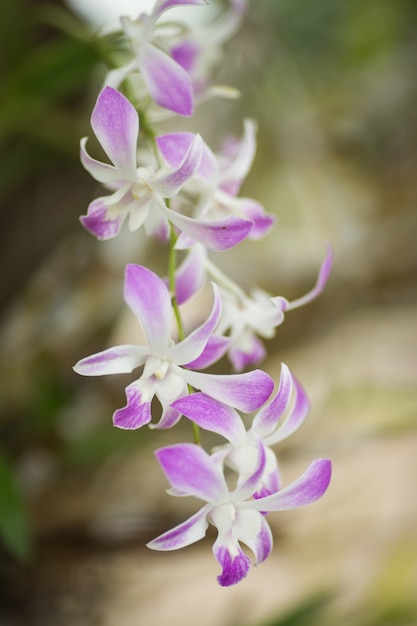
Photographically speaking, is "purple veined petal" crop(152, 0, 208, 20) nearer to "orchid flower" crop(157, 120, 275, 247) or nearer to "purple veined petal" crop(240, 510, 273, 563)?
"orchid flower" crop(157, 120, 275, 247)

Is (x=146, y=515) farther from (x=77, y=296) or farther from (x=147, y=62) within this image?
(x=147, y=62)

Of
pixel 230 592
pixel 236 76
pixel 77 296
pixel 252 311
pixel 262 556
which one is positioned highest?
pixel 236 76

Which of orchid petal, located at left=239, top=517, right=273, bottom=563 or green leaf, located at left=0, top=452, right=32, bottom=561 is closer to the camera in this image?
orchid petal, located at left=239, top=517, right=273, bottom=563

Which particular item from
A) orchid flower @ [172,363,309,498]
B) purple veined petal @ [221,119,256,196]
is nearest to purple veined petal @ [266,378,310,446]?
orchid flower @ [172,363,309,498]

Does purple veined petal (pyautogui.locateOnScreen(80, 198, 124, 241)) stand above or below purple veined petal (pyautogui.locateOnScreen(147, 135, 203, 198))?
above

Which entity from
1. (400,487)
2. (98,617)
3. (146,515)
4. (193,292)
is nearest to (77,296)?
(146,515)

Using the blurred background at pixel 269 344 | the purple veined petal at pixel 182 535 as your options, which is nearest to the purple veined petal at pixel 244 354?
the purple veined petal at pixel 182 535

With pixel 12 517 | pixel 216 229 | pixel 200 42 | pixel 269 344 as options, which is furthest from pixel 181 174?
pixel 269 344
